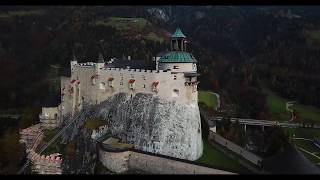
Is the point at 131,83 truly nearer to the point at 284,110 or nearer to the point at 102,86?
the point at 102,86

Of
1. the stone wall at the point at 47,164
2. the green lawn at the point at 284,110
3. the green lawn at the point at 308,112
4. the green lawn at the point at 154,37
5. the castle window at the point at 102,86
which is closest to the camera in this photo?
the stone wall at the point at 47,164

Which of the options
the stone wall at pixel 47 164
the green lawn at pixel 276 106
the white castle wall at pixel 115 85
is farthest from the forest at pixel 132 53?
the stone wall at pixel 47 164

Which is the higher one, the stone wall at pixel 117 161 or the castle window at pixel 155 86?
the castle window at pixel 155 86

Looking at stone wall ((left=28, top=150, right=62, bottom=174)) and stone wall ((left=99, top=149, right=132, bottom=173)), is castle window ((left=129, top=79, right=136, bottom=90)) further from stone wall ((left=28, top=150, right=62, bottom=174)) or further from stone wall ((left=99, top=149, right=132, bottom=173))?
stone wall ((left=28, top=150, right=62, bottom=174))

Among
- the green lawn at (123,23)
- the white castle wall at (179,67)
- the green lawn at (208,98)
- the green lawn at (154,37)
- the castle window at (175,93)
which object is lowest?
the green lawn at (208,98)

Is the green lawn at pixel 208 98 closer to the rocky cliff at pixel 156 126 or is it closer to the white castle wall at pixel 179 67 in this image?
the rocky cliff at pixel 156 126

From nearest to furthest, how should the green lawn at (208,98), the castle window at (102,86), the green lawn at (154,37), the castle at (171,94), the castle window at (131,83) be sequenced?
the castle at (171,94), the castle window at (131,83), the castle window at (102,86), the green lawn at (208,98), the green lawn at (154,37)

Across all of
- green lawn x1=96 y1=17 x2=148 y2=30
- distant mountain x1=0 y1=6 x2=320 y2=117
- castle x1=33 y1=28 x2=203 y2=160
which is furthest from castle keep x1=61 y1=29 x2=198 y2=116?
green lawn x1=96 y1=17 x2=148 y2=30

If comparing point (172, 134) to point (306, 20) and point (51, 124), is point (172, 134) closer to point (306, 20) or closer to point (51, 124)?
point (51, 124)
